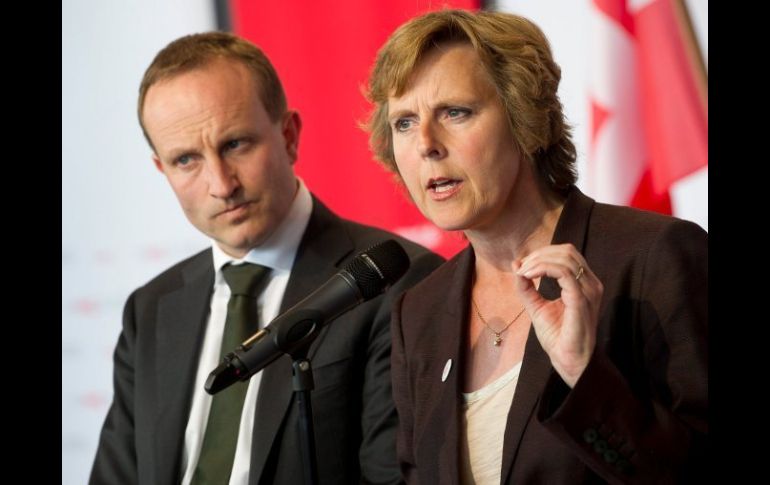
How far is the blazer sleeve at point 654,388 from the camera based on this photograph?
80.9 inches

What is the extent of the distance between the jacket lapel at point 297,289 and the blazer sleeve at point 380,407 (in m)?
0.17

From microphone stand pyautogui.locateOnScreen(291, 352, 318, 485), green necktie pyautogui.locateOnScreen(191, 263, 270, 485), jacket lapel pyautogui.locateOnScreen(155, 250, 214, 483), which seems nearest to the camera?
microphone stand pyautogui.locateOnScreen(291, 352, 318, 485)

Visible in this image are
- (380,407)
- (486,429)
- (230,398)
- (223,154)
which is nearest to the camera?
(486,429)

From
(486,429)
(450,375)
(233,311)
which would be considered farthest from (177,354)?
(486,429)

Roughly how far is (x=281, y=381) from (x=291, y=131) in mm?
818

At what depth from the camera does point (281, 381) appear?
2.99 meters

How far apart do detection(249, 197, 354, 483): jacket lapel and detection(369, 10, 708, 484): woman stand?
413mm

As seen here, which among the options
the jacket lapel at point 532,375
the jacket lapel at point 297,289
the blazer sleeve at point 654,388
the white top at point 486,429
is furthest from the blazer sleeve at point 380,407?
the blazer sleeve at point 654,388

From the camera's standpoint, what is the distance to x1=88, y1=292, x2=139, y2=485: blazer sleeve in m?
3.31

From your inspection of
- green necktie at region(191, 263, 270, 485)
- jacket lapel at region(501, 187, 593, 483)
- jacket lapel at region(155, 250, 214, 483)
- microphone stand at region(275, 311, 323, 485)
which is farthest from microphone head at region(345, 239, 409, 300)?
jacket lapel at region(155, 250, 214, 483)

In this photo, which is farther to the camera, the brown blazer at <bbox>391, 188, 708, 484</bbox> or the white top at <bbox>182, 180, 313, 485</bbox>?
the white top at <bbox>182, 180, 313, 485</bbox>

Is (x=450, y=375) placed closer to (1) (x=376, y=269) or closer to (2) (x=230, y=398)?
(1) (x=376, y=269)

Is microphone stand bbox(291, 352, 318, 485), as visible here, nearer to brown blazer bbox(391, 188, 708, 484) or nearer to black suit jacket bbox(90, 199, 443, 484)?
brown blazer bbox(391, 188, 708, 484)

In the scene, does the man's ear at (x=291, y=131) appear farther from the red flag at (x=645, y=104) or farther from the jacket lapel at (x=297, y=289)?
the red flag at (x=645, y=104)
